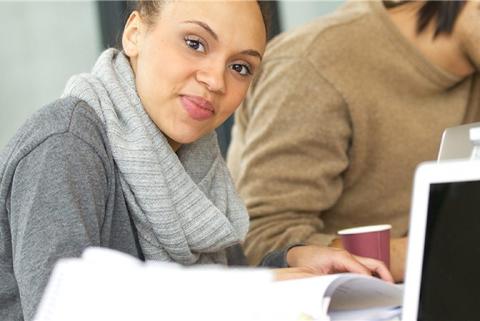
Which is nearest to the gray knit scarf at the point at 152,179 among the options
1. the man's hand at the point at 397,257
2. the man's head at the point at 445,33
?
the man's hand at the point at 397,257

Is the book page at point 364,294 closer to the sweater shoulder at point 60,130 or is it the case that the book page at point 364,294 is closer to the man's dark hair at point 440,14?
the sweater shoulder at point 60,130

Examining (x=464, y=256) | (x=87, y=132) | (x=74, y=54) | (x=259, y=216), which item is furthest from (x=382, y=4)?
(x=74, y=54)

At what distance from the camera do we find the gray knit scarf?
1159mm

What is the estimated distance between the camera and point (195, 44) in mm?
1214

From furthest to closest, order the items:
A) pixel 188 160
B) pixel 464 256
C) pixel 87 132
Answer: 1. pixel 188 160
2. pixel 87 132
3. pixel 464 256

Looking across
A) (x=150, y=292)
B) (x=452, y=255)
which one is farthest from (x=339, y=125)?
(x=150, y=292)

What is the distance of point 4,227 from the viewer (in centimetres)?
110

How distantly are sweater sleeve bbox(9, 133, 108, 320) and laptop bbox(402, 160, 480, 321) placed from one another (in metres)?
0.40

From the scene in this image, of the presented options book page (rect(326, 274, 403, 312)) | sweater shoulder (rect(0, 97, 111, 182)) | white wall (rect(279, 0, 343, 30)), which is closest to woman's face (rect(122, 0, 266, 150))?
sweater shoulder (rect(0, 97, 111, 182))

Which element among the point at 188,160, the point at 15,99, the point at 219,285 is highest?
the point at 219,285

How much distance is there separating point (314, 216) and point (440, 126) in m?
0.38

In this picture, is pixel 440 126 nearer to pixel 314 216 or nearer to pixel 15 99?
pixel 314 216

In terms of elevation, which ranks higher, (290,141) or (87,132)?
(87,132)

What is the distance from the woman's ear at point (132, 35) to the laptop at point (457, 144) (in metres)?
0.52
